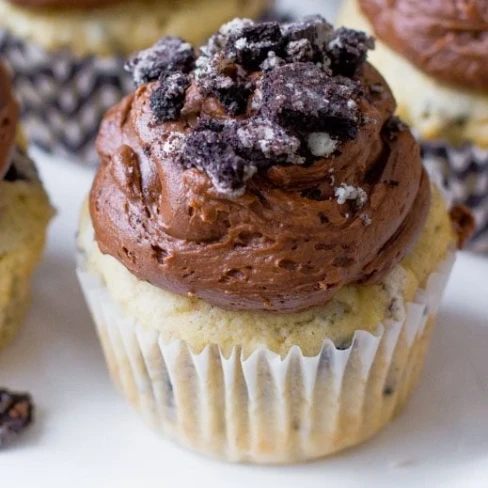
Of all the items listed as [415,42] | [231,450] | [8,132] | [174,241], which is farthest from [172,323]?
[415,42]

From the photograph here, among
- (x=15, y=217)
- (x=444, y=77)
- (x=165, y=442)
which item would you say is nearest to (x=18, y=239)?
(x=15, y=217)

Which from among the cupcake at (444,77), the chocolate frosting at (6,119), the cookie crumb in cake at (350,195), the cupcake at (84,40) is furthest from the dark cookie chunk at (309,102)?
the cupcake at (84,40)

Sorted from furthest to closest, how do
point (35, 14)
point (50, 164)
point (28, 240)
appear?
point (50, 164) < point (35, 14) < point (28, 240)

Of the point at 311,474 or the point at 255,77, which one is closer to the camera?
the point at 255,77

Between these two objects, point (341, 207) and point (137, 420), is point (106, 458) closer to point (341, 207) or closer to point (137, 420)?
point (137, 420)

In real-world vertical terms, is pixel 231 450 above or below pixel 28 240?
below

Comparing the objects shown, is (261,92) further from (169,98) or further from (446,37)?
(446,37)

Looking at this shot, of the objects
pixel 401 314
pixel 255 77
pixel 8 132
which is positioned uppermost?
pixel 255 77

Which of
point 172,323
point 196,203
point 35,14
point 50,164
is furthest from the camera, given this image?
point 50,164
